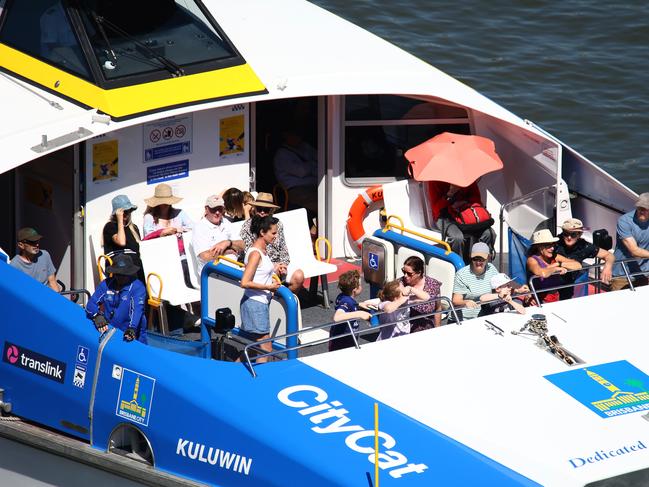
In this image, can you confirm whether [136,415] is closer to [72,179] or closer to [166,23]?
[72,179]

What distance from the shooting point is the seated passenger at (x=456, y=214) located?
384 inches

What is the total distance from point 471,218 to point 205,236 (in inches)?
79.2

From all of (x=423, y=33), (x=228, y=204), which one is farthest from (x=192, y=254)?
(x=423, y=33)

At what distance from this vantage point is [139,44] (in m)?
9.03

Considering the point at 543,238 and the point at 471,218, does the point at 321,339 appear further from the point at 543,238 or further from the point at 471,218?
the point at 471,218

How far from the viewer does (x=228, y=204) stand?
31.1 feet

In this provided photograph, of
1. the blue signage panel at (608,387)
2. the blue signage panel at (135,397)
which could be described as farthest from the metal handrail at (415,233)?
the blue signage panel at (135,397)

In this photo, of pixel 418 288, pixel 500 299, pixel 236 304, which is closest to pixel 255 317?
pixel 236 304

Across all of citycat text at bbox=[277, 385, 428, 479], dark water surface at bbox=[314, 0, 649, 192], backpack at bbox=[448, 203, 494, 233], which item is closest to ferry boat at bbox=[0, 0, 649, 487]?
citycat text at bbox=[277, 385, 428, 479]

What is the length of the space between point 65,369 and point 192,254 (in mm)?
1948

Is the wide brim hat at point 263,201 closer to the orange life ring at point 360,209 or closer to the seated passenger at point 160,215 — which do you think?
the seated passenger at point 160,215

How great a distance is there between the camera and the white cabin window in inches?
402

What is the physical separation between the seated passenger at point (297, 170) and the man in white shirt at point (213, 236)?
4.01ft

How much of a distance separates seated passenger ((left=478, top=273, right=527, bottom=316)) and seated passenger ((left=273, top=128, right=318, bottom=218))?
2.65 m
